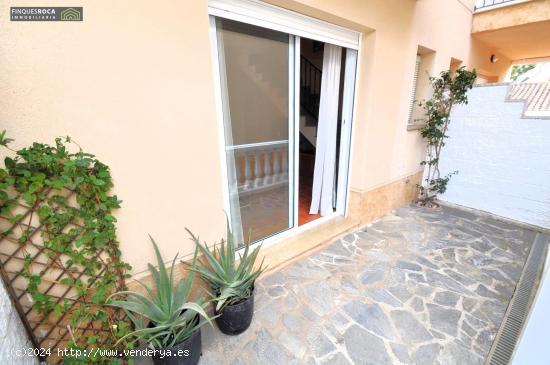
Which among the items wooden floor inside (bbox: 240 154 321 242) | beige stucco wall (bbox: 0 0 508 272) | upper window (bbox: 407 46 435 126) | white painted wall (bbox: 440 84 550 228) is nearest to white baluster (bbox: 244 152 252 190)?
wooden floor inside (bbox: 240 154 321 242)

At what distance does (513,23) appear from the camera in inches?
156

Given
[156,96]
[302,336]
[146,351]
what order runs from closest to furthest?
[156,96], [146,351], [302,336]

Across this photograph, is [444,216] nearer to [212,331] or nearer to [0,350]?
[212,331]

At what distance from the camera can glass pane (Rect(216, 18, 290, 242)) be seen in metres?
2.03

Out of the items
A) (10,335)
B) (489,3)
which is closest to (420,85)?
(489,3)

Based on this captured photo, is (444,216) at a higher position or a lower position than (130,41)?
lower

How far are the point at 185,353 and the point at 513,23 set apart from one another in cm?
650

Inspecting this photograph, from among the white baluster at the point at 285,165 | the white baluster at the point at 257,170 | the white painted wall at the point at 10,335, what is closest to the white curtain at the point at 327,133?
the white baluster at the point at 285,165

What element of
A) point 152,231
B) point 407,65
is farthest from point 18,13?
point 407,65

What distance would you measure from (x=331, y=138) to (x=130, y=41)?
2.38m

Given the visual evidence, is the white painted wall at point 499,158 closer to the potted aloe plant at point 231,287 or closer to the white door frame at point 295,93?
the white door frame at point 295,93

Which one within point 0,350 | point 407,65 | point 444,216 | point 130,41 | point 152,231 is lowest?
point 444,216

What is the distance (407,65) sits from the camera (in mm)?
3197

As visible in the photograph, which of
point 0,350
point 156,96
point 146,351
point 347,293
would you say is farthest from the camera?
point 347,293
